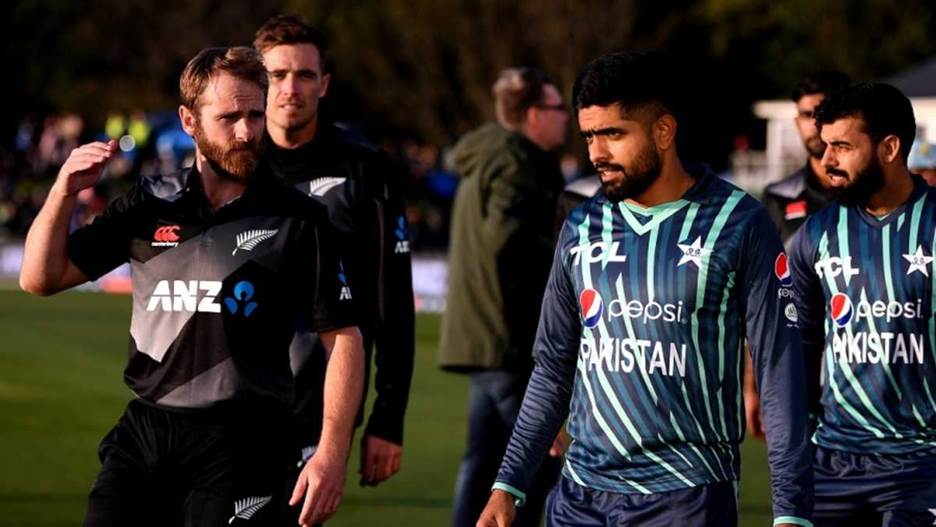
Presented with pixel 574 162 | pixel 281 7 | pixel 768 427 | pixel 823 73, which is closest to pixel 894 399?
pixel 768 427

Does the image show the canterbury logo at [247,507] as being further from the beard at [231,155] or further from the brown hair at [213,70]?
the brown hair at [213,70]

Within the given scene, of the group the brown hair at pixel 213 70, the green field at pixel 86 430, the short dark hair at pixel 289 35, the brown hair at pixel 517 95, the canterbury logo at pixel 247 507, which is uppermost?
the brown hair at pixel 517 95

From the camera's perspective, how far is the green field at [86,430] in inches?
431

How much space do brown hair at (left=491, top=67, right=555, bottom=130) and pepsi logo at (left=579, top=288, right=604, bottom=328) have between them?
12.5 feet

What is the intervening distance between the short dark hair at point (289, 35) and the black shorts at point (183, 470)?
1.74 m

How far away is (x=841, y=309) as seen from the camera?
6645 millimetres

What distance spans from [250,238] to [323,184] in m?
1.13

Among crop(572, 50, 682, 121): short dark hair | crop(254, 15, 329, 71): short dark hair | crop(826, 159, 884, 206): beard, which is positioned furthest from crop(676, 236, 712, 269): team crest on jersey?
crop(254, 15, 329, 71): short dark hair

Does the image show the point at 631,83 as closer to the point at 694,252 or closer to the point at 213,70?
the point at 694,252

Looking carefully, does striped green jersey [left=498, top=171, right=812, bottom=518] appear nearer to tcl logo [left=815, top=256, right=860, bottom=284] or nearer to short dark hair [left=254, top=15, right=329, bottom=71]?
tcl logo [left=815, top=256, right=860, bottom=284]

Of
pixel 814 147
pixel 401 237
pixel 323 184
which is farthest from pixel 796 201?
pixel 323 184

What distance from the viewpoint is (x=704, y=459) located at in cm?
532

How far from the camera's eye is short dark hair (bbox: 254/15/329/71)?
7.01 metres

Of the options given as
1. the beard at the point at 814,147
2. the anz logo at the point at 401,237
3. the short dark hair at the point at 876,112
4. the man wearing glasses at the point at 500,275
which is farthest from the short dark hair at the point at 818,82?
the anz logo at the point at 401,237
